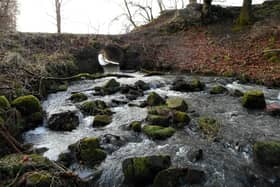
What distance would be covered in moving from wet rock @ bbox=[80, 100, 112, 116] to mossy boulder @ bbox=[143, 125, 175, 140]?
5.44 feet

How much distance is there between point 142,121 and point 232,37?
9.68 metres

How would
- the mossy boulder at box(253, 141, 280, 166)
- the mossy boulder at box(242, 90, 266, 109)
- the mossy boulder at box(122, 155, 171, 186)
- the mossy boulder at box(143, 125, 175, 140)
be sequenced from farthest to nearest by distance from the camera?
the mossy boulder at box(242, 90, 266, 109)
the mossy boulder at box(143, 125, 175, 140)
the mossy boulder at box(253, 141, 280, 166)
the mossy boulder at box(122, 155, 171, 186)

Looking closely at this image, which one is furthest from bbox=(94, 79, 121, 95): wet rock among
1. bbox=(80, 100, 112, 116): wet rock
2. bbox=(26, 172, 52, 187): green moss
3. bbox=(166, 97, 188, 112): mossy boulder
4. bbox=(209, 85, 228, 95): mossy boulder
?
bbox=(26, 172, 52, 187): green moss

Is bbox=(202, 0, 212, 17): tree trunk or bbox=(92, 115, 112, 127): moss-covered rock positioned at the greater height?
bbox=(202, 0, 212, 17): tree trunk

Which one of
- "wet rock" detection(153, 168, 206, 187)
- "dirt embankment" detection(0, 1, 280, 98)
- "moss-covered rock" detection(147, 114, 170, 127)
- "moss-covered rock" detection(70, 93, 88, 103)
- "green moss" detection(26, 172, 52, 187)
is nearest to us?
"green moss" detection(26, 172, 52, 187)

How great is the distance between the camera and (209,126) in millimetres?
6609

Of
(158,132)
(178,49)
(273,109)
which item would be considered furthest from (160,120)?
(178,49)

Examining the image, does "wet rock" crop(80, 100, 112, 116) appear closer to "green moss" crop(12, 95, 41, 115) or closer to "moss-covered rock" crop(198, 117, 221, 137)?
"green moss" crop(12, 95, 41, 115)

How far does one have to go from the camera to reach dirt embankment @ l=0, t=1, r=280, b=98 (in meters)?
10.6

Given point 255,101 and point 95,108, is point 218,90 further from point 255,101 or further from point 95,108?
point 95,108

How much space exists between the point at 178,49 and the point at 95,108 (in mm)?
8120

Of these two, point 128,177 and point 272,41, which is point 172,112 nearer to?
point 128,177

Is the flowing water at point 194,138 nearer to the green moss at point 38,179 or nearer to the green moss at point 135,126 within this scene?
the green moss at point 135,126

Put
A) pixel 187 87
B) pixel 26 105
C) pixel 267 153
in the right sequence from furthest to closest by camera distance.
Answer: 1. pixel 187 87
2. pixel 26 105
3. pixel 267 153
